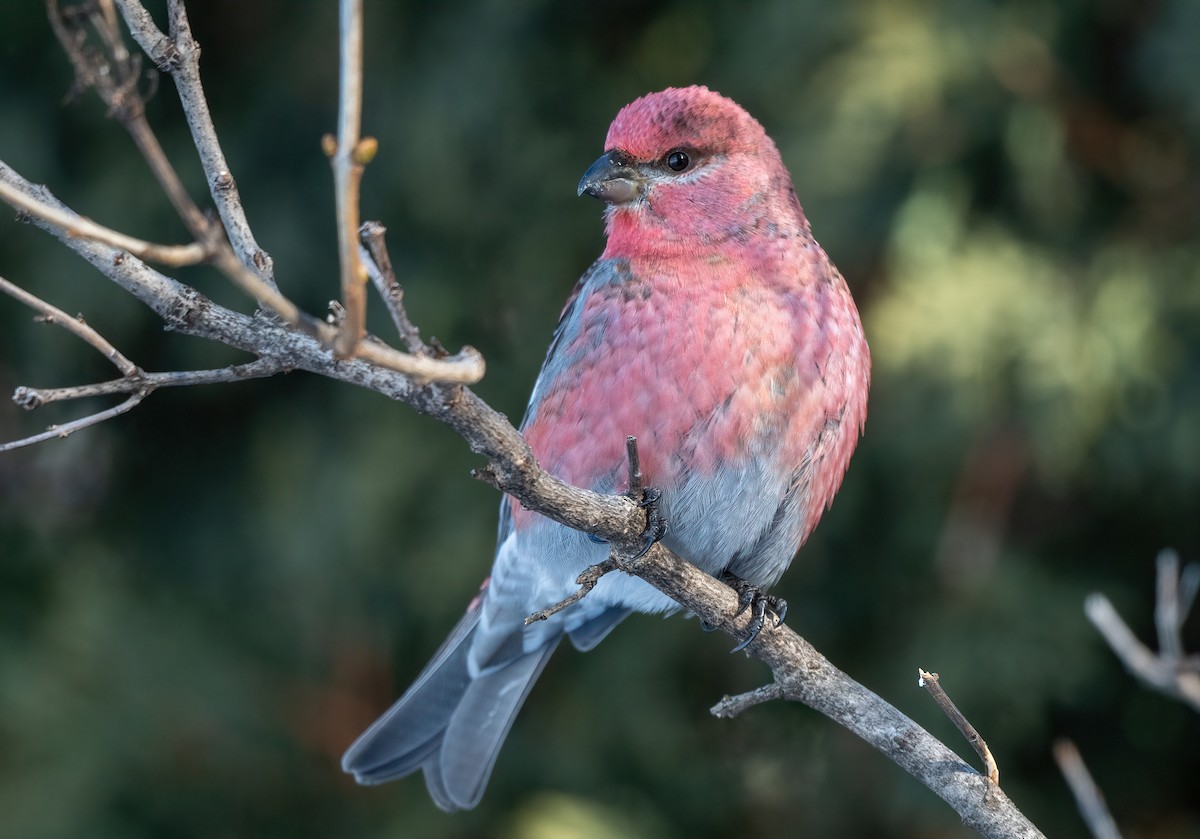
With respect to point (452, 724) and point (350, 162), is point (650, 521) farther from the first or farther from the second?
point (452, 724)

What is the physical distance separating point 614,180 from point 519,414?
1.53 metres

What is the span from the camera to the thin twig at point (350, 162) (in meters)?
1.08

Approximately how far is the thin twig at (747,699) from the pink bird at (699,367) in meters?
0.24

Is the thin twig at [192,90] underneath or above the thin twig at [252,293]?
above

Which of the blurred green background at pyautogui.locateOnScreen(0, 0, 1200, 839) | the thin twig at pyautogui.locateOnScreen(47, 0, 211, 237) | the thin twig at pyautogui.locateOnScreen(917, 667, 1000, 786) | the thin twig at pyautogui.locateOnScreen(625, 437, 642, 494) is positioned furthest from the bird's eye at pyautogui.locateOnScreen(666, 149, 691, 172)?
the thin twig at pyautogui.locateOnScreen(47, 0, 211, 237)

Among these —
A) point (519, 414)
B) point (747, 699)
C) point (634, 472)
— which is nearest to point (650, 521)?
point (634, 472)

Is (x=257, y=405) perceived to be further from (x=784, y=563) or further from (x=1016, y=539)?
(x=1016, y=539)

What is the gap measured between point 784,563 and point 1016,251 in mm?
1688

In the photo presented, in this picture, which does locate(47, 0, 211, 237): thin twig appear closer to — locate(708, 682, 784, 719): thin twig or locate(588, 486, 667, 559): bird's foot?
locate(588, 486, 667, 559): bird's foot

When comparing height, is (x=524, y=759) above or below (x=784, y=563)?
below

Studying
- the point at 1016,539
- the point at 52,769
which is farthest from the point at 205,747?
the point at 1016,539

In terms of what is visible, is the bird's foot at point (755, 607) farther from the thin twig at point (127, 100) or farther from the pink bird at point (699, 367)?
the thin twig at point (127, 100)

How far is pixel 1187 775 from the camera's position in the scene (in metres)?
4.18

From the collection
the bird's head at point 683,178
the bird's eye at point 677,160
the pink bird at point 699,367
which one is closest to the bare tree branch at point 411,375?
the pink bird at point 699,367
